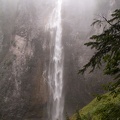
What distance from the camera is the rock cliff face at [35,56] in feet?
112

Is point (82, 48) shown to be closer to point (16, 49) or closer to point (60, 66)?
point (60, 66)

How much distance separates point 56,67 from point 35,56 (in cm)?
398

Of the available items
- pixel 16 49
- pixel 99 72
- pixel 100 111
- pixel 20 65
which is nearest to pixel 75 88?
pixel 99 72

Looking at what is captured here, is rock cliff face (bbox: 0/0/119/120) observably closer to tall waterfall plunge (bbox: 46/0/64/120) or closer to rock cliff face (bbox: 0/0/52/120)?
rock cliff face (bbox: 0/0/52/120)

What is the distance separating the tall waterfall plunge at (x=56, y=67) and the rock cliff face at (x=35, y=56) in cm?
77

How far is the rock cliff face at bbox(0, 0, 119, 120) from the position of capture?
1345 inches

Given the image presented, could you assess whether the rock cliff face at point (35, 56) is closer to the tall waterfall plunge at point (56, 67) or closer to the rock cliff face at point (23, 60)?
the rock cliff face at point (23, 60)

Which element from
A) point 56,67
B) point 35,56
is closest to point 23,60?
point 35,56

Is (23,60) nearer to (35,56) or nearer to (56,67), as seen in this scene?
(35,56)

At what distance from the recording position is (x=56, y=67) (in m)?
38.3

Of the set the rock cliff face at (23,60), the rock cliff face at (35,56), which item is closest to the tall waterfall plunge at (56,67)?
the rock cliff face at (35,56)

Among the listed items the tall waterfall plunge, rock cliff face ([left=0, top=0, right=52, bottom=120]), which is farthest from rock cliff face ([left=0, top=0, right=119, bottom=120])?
the tall waterfall plunge

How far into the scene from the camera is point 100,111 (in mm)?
5355

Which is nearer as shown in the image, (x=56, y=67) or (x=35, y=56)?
(x=56, y=67)
